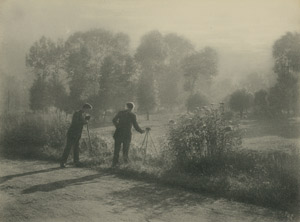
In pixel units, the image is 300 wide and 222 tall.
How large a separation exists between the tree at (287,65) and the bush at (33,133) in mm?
14215

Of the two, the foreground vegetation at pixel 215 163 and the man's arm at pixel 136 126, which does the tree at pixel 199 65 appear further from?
the man's arm at pixel 136 126

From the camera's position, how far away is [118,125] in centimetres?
1016

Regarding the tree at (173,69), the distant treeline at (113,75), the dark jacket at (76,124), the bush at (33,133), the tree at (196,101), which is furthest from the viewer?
the tree at (173,69)

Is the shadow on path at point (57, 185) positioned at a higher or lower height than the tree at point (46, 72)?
lower

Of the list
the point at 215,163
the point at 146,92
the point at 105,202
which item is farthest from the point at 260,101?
the point at 105,202

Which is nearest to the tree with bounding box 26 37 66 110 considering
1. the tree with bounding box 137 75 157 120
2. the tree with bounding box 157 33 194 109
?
the tree with bounding box 137 75 157 120

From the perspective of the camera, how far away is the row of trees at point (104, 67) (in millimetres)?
36125

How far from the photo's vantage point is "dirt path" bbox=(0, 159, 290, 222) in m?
5.74

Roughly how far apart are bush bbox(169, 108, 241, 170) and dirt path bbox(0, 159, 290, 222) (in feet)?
4.54

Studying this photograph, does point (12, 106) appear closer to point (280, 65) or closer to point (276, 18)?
point (280, 65)

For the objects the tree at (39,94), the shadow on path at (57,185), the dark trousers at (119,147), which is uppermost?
the tree at (39,94)

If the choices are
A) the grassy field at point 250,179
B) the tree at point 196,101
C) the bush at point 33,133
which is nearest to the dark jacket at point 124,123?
the grassy field at point 250,179

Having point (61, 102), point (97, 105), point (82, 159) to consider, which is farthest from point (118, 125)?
point (61, 102)

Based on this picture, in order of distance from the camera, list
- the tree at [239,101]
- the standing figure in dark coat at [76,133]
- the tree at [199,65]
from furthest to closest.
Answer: the tree at [199,65]
the tree at [239,101]
the standing figure in dark coat at [76,133]
